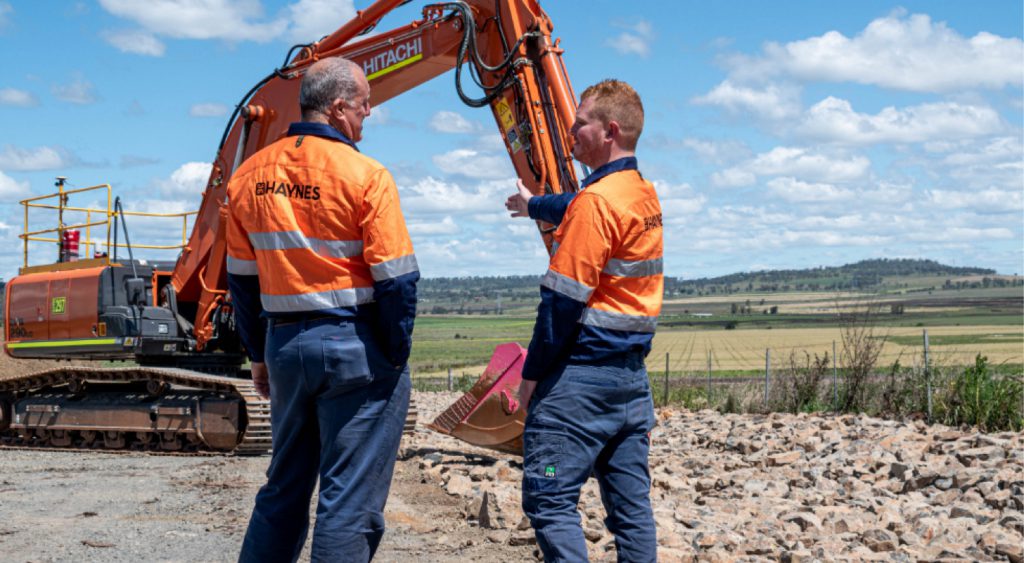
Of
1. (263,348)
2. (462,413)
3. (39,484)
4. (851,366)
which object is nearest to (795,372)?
(851,366)

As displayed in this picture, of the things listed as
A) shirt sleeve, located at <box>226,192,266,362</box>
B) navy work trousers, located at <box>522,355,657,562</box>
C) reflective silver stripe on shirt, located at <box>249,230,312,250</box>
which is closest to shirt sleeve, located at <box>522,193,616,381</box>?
navy work trousers, located at <box>522,355,657,562</box>

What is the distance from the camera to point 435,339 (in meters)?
110

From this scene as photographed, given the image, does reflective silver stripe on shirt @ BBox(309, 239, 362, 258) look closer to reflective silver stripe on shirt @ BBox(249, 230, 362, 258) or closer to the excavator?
reflective silver stripe on shirt @ BBox(249, 230, 362, 258)

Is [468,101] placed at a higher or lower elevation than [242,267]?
higher

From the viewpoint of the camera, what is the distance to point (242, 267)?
4.47 metres

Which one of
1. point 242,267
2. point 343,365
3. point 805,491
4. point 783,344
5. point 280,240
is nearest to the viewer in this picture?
point 343,365

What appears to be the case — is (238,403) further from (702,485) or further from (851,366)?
(851,366)

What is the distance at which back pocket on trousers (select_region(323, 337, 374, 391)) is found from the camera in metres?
4.09

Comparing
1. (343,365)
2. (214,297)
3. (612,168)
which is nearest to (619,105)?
(612,168)

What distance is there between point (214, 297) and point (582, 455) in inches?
344

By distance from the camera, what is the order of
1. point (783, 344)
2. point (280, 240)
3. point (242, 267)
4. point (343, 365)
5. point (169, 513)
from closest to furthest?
point (343, 365) < point (280, 240) < point (242, 267) < point (169, 513) < point (783, 344)

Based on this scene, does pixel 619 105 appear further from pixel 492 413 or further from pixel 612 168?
pixel 492 413

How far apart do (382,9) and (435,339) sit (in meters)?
99.9

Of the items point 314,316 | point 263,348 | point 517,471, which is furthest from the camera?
point 517,471
